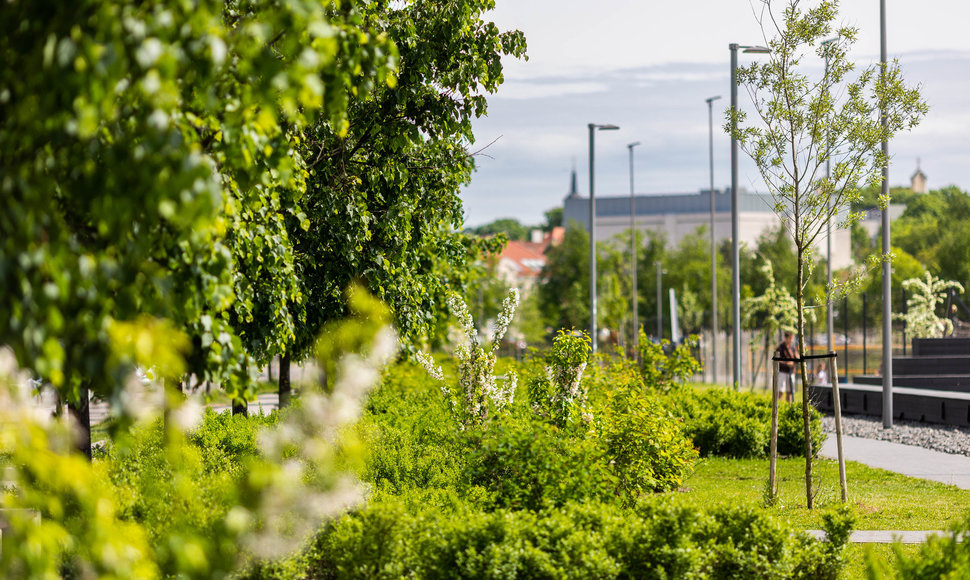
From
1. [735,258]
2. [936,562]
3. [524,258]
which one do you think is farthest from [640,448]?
[524,258]

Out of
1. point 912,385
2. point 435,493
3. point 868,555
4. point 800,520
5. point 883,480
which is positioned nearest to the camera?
point 868,555

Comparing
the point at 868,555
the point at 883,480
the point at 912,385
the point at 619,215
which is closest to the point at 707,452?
the point at 883,480

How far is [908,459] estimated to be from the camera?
599 inches

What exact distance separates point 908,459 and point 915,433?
3866mm

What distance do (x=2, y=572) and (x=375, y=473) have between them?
6.04m

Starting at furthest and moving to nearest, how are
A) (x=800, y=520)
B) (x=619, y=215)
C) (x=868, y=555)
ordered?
1. (x=619, y=215)
2. (x=800, y=520)
3. (x=868, y=555)

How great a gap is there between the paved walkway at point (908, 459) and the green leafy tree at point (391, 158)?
7603mm

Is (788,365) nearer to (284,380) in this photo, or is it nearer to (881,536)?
(284,380)

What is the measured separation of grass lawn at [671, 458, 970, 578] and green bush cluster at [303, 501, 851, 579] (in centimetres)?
124

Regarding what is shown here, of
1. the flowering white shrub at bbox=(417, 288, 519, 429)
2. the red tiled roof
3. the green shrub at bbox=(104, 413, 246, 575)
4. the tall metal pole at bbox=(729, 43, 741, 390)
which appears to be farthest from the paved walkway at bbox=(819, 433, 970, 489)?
the red tiled roof

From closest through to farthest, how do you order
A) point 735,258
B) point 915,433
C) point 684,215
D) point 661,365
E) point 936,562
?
point 936,562
point 661,365
point 915,433
point 735,258
point 684,215

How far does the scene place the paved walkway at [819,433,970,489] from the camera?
44.0ft

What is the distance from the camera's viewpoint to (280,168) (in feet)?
12.6

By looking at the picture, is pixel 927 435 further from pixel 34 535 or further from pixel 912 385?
pixel 34 535
